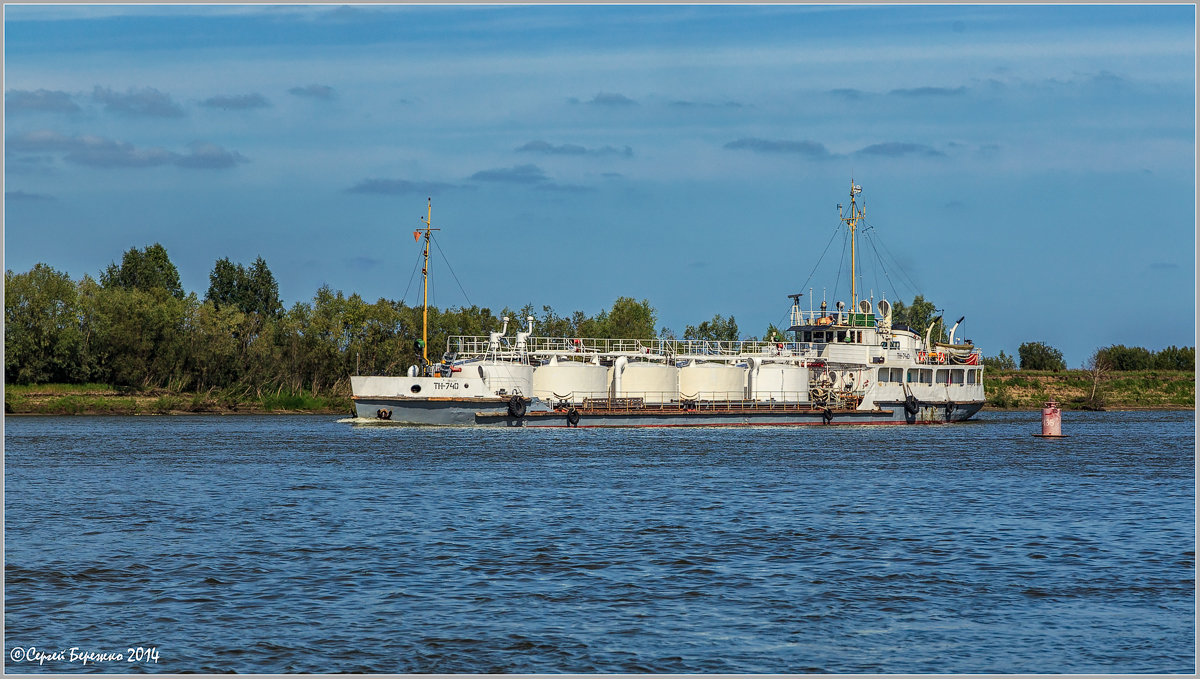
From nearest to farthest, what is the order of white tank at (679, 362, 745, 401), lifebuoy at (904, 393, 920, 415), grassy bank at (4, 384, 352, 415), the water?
1. the water
2. white tank at (679, 362, 745, 401)
3. lifebuoy at (904, 393, 920, 415)
4. grassy bank at (4, 384, 352, 415)

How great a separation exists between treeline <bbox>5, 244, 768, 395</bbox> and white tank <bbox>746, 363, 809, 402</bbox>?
22.2m

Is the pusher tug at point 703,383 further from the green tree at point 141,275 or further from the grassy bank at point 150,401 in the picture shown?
the green tree at point 141,275

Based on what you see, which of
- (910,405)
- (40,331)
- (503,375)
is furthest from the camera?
(40,331)

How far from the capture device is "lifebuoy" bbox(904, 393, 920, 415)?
75500 mm

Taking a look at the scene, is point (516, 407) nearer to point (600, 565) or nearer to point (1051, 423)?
point (1051, 423)

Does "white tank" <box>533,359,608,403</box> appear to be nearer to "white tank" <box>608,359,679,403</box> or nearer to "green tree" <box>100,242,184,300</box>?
"white tank" <box>608,359,679,403</box>

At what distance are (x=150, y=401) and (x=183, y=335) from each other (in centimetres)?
728

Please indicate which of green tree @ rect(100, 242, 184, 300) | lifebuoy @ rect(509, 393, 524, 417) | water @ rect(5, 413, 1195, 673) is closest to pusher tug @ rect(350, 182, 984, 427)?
lifebuoy @ rect(509, 393, 524, 417)

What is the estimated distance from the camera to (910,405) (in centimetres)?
7569

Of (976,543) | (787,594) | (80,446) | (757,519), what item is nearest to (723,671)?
(787,594)

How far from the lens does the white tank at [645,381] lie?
232 ft

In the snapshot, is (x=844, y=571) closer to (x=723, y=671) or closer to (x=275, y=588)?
(x=723, y=671)

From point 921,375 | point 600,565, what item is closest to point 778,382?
point 921,375

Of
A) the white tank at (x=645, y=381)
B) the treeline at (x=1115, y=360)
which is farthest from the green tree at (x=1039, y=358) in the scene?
the white tank at (x=645, y=381)
